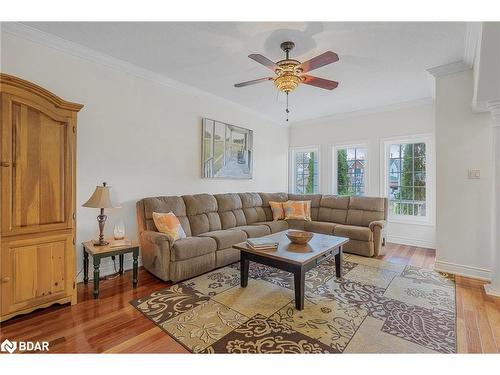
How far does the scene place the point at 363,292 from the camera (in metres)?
2.63

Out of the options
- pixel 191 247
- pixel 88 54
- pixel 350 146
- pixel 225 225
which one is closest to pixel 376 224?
pixel 350 146

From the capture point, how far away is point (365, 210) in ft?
14.7

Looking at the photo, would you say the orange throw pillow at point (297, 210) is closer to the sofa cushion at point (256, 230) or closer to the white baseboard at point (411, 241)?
the sofa cushion at point (256, 230)

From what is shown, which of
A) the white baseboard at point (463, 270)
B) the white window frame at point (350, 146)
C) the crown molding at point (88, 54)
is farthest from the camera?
the white window frame at point (350, 146)

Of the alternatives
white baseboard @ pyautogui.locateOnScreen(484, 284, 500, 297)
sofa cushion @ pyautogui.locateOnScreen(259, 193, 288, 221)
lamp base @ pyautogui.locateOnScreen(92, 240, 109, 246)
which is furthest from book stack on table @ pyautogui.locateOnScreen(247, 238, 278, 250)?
white baseboard @ pyautogui.locateOnScreen(484, 284, 500, 297)

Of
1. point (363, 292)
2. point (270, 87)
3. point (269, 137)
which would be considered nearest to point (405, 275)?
point (363, 292)

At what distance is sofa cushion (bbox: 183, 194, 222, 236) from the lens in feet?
12.1

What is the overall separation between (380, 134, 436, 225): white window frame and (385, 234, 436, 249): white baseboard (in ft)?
1.06

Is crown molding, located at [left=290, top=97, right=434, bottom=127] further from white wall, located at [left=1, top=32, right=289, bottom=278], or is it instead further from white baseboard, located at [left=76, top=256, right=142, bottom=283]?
white baseboard, located at [left=76, top=256, right=142, bottom=283]

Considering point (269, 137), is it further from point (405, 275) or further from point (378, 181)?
point (405, 275)

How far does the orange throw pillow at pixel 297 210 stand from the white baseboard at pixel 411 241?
1579 millimetres

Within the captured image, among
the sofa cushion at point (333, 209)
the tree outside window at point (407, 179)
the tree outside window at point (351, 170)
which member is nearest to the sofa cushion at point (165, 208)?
the sofa cushion at point (333, 209)

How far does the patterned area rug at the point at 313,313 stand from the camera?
1.78 meters

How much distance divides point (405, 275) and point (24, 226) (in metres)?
4.08
